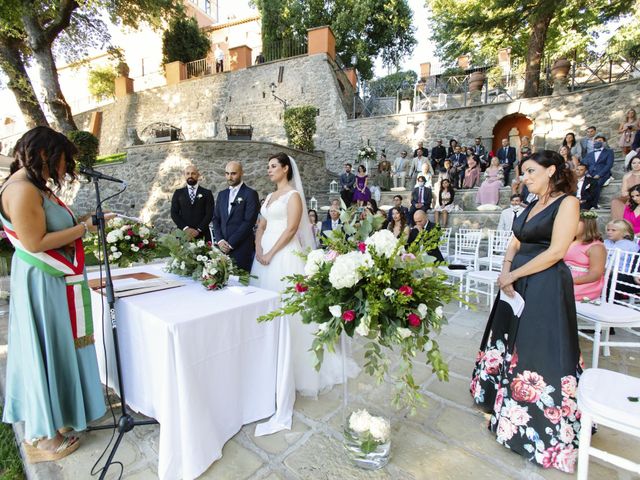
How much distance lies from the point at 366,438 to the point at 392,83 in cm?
2046

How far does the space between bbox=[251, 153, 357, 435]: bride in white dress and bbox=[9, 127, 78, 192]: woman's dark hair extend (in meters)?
1.38

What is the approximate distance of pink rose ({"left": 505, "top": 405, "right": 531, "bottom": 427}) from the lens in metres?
1.96

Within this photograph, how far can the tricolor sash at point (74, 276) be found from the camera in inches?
71.0

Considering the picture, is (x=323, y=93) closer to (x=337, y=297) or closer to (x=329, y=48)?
(x=329, y=48)

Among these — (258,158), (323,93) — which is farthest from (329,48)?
(258,158)

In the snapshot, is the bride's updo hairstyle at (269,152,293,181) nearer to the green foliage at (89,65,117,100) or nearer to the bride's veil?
the bride's veil

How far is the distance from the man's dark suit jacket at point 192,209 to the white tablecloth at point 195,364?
8.34 feet

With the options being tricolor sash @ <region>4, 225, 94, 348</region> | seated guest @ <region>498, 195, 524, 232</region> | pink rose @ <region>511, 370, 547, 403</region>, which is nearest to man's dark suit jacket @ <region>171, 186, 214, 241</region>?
tricolor sash @ <region>4, 225, 94, 348</region>

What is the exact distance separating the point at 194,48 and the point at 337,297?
72.2 feet

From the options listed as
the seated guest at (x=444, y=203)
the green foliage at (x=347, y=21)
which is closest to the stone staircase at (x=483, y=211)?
the seated guest at (x=444, y=203)

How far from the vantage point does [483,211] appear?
8.95 meters

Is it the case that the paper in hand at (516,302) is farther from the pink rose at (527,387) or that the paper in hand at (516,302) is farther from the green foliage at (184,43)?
the green foliage at (184,43)

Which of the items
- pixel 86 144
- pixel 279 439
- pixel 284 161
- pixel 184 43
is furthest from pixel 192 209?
pixel 184 43

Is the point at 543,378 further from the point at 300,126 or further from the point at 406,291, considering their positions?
the point at 300,126
